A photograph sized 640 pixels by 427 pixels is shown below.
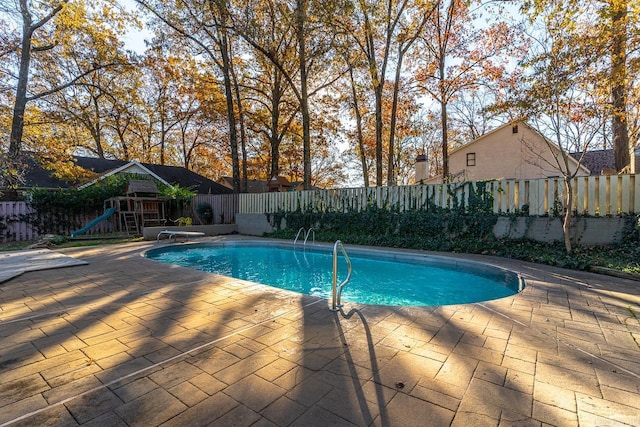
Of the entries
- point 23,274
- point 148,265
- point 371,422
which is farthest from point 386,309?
point 23,274

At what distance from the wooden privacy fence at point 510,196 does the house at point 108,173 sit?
26.9ft

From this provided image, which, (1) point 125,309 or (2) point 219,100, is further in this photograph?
(2) point 219,100

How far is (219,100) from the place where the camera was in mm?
17969

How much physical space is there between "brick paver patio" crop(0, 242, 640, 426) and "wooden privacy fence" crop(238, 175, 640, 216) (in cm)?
319

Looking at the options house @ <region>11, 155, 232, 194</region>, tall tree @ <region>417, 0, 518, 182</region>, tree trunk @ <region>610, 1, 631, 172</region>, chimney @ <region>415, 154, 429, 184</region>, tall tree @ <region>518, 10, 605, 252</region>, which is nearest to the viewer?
tall tree @ <region>518, 10, 605, 252</region>

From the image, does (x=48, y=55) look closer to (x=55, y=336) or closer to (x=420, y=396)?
(x=55, y=336)

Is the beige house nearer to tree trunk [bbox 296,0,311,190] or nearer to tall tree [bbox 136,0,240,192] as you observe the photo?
tree trunk [bbox 296,0,311,190]

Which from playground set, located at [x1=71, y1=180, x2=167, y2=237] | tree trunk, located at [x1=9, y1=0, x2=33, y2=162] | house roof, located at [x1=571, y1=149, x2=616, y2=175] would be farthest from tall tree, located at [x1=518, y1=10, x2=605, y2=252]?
house roof, located at [x1=571, y1=149, x2=616, y2=175]

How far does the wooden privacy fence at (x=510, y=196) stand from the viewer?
578 cm

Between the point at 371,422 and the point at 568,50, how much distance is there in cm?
766

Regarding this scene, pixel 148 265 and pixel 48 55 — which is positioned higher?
pixel 48 55

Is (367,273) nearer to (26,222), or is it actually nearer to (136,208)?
(136,208)

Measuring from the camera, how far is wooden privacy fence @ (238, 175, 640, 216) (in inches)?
227

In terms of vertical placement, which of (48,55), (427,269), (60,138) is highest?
(48,55)
